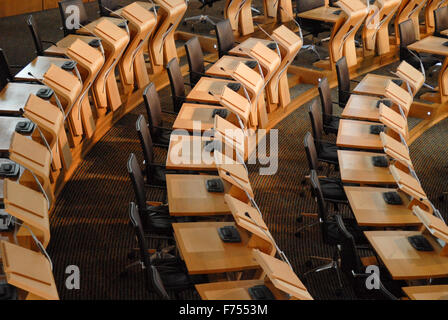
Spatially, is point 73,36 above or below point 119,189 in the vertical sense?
above

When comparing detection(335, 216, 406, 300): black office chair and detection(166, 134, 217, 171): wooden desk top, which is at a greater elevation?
detection(166, 134, 217, 171): wooden desk top

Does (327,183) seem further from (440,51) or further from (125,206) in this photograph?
(440,51)

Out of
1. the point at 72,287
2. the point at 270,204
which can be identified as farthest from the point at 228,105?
the point at 72,287

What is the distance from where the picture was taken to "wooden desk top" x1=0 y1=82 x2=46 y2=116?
5.46 meters

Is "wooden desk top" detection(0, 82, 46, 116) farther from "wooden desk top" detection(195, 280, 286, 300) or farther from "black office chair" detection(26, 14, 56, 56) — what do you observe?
"wooden desk top" detection(195, 280, 286, 300)

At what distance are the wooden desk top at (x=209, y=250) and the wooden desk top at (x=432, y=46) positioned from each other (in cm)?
455

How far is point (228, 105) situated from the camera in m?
5.68

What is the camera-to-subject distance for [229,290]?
394cm

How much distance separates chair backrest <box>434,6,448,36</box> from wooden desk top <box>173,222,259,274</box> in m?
5.65

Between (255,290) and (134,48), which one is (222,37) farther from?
(255,290)

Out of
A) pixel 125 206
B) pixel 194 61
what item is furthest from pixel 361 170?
pixel 194 61

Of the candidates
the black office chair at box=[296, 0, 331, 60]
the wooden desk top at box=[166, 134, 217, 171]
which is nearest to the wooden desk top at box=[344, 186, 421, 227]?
the wooden desk top at box=[166, 134, 217, 171]
